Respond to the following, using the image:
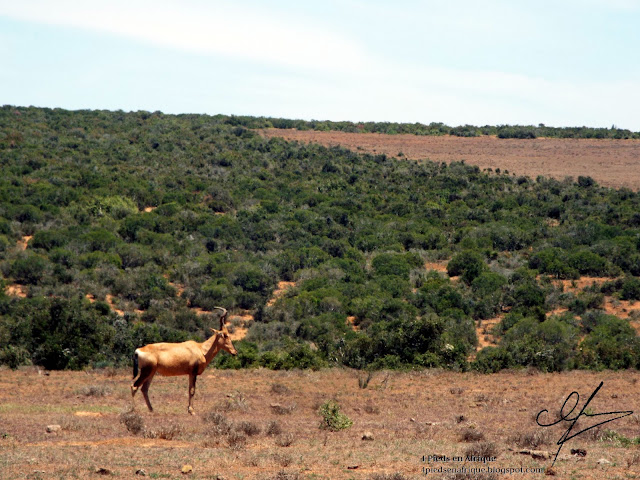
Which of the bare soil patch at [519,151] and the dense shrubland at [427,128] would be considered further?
the dense shrubland at [427,128]

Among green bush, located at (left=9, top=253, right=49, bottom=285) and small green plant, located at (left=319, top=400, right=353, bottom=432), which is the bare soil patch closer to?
green bush, located at (left=9, top=253, right=49, bottom=285)

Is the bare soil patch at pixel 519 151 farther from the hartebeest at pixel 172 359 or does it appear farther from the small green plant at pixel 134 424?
the small green plant at pixel 134 424

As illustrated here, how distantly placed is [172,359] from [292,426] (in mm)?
2453

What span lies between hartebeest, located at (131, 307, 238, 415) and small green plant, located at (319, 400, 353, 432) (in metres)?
2.37

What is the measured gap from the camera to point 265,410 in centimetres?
1466

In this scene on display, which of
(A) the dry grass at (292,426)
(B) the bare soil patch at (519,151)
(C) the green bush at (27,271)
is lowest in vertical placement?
(C) the green bush at (27,271)

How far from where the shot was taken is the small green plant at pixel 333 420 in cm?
1250

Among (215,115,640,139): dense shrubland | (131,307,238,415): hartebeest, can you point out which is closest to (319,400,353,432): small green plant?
(131,307,238,415): hartebeest

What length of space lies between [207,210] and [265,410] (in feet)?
118

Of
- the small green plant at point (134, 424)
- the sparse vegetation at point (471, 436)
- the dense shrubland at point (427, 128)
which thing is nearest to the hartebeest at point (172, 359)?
the small green plant at point (134, 424)

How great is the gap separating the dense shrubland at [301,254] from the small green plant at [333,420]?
827 centimetres

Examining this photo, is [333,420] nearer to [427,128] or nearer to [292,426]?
[292,426]

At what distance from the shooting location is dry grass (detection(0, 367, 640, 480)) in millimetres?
9500

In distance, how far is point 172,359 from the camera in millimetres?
13094
